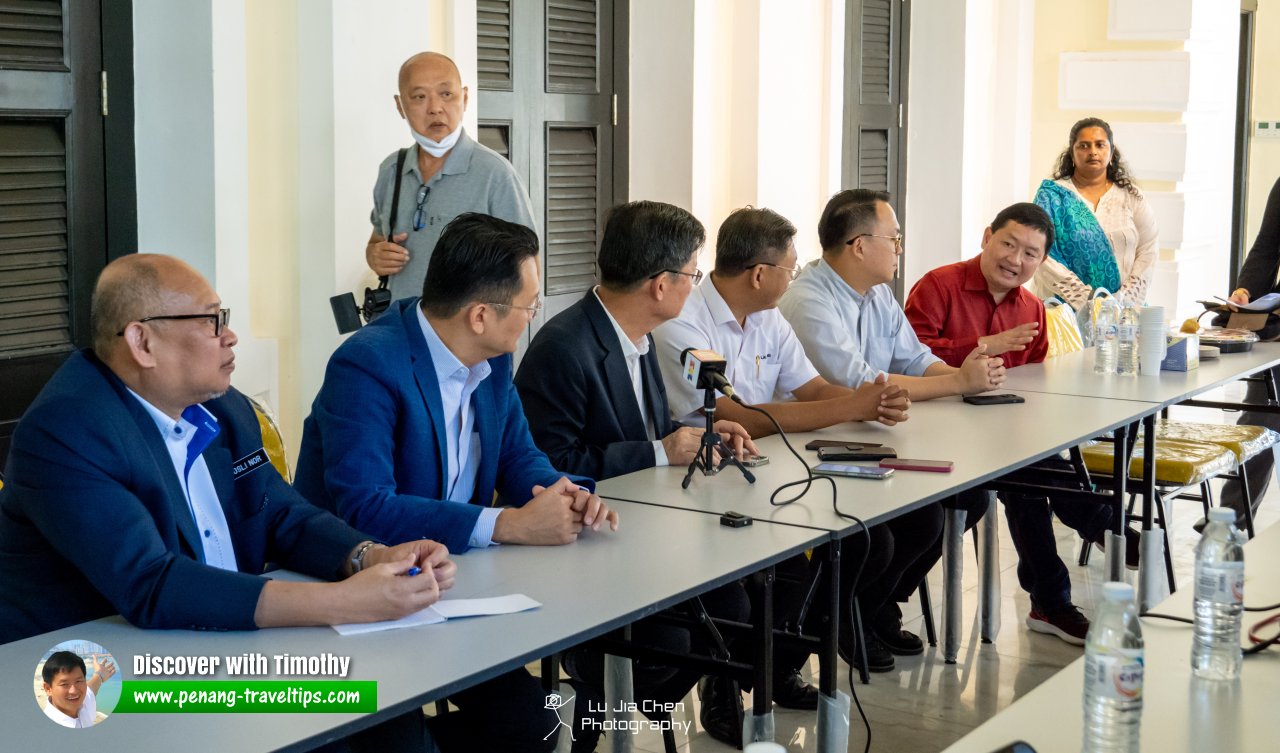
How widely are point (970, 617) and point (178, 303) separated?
2.95 m

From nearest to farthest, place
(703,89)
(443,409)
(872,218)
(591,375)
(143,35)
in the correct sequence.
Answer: (443,409) → (591,375) → (143,35) → (872,218) → (703,89)

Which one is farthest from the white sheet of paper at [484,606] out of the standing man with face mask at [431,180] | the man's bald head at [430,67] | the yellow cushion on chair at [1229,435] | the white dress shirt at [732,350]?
the yellow cushion on chair at [1229,435]

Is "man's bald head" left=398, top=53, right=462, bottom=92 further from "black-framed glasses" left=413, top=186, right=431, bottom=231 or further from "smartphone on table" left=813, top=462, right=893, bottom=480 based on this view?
"smartphone on table" left=813, top=462, right=893, bottom=480

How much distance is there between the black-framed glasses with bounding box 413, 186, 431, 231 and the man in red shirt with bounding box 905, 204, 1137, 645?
166 centimetres

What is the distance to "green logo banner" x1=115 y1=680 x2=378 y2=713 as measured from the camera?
5.39 feet

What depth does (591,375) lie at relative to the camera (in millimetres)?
3047

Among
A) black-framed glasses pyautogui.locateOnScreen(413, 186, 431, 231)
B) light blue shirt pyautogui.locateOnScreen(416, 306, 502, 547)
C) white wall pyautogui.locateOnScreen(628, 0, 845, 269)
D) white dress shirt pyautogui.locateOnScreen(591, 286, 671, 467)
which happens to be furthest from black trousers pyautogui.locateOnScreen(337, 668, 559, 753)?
white wall pyautogui.locateOnScreen(628, 0, 845, 269)

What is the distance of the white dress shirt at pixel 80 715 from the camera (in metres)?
1.60

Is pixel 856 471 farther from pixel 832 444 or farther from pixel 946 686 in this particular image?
pixel 946 686

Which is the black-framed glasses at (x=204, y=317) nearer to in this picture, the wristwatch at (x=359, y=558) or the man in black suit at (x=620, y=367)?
the wristwatch at (x=359, y=558)

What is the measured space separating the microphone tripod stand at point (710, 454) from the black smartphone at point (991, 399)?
3.91 ft

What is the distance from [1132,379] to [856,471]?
5.86ft

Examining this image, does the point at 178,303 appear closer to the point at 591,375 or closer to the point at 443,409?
the point at 443,409

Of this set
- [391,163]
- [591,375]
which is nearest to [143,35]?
[391,163]
